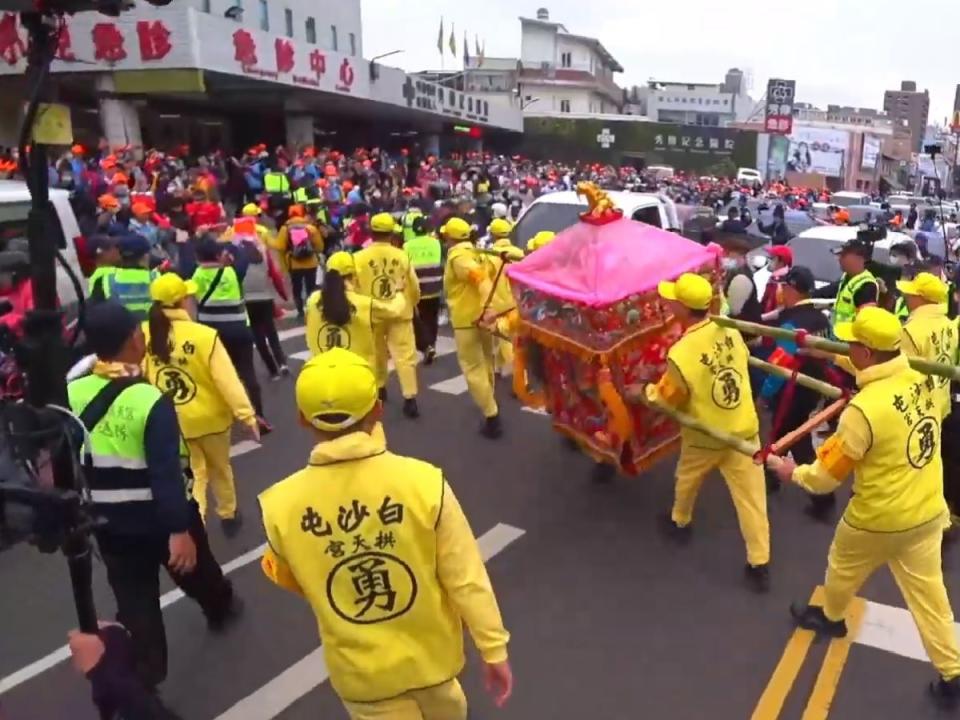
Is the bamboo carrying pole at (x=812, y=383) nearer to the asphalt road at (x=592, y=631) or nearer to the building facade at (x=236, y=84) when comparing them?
the asphalt road at (x=592, y=631)

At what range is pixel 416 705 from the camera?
289 cm

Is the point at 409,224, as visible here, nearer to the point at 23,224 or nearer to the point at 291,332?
the point at 291,332

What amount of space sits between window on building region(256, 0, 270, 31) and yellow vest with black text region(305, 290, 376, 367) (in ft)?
87.2

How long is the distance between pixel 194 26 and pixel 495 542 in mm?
17584

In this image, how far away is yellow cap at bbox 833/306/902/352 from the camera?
12.6ft

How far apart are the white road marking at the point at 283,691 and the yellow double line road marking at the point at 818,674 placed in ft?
7.06

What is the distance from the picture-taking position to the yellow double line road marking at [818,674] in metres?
4.10

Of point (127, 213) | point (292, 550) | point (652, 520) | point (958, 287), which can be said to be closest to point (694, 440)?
point (652, 520)

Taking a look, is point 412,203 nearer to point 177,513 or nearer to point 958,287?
point 958,287

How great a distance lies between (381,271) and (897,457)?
505cm

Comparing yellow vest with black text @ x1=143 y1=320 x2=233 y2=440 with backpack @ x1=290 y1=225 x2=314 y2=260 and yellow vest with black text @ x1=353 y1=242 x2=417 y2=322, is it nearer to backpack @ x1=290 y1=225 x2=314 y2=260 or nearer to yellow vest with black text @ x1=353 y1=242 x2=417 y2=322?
yellow vest with black text @ x1=353 y1=242 x2=417 y2=322

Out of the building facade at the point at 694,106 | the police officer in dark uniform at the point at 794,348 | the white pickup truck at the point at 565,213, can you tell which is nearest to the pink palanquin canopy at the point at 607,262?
the police officer in dark uniform at the point at 794,348

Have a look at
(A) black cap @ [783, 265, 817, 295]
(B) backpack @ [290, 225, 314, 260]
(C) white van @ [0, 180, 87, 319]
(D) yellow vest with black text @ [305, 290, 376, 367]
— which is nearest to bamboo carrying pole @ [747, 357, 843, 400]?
(A) black cap @ [783, 265, 817, 295]

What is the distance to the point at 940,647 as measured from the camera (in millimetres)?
4035
